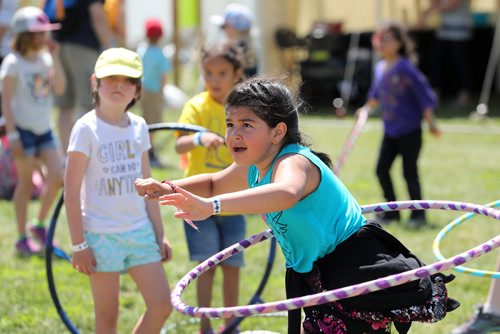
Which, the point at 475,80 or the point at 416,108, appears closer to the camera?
the point at 416,108

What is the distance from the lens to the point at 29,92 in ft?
23.6

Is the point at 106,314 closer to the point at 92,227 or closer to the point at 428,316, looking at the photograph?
the point at 92,227

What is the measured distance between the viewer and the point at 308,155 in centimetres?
347

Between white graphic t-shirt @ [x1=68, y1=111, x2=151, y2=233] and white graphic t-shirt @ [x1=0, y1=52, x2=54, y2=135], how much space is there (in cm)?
295

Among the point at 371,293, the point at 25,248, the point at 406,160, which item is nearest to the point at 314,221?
the point at 371,293

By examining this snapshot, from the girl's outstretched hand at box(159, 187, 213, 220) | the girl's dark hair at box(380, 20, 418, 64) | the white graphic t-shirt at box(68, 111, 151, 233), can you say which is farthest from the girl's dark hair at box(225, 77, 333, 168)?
the girl's dark hair at box(380, 20, 418, 64)

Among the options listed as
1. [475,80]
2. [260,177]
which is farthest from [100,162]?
[475,80]

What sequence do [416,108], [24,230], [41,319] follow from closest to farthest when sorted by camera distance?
[41,319] < [24,230] < [416,108]

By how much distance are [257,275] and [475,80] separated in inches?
522

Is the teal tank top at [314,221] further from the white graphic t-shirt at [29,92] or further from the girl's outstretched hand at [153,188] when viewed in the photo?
the white graphic t-shirt at [29,92]

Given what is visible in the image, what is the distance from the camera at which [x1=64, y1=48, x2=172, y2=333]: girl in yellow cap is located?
429 cm

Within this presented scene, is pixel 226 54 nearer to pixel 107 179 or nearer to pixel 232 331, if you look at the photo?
pixel 107 179

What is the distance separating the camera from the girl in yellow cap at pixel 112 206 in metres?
4.29

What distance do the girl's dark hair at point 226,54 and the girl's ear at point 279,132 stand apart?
1916 millimetres
